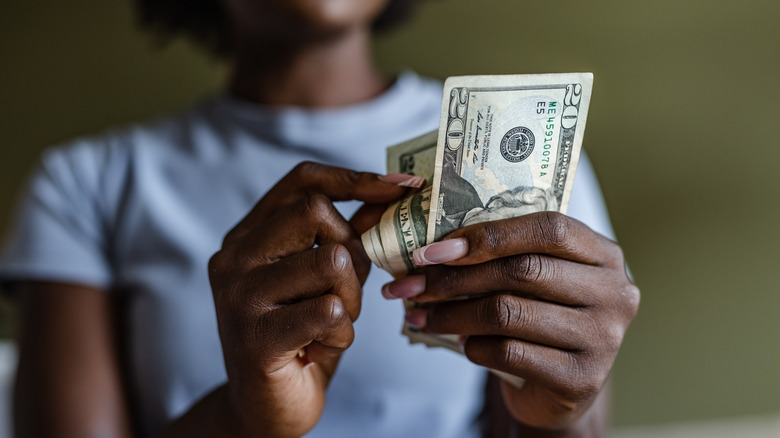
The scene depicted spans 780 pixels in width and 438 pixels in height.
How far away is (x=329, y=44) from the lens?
40.1 inches

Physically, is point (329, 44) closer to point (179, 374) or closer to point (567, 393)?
point (179, 374)

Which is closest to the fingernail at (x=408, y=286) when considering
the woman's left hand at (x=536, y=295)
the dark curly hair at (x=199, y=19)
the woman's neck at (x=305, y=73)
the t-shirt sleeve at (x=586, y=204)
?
the woman's left hand at (x=536, y=295)

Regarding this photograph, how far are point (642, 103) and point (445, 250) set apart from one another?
1162 mm

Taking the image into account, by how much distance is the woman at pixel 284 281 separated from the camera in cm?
55

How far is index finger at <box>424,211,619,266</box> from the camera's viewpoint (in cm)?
53

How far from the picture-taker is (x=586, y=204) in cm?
94

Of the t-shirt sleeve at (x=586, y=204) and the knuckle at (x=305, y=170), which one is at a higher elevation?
the t-shirt sleeve at (x=586, y=204)

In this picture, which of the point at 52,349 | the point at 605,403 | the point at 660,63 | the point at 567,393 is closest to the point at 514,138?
the point at 567,393

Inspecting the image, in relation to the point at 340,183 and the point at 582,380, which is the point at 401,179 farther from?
the point at 582,380

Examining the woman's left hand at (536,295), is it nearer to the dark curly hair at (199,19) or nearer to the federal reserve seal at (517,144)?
the federal reserve seal at (517,144)

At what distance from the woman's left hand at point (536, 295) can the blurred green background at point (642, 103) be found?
3.36 feet

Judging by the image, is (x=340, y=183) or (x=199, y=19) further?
(x=199, y=19)

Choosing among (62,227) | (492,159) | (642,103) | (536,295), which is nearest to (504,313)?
(536,295)

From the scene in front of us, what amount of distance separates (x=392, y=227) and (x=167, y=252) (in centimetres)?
51
